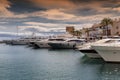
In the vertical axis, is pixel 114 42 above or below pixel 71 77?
above

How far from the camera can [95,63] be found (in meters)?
35.0

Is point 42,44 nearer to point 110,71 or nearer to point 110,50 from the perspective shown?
point 110,50

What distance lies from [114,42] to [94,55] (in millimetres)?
5039

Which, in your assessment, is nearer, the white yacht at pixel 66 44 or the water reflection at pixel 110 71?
the water reflection at pixel 110 71

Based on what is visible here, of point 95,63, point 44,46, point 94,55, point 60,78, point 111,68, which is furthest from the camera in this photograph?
point 44,46

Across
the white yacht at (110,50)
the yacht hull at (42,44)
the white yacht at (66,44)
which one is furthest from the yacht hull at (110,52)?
the yacht hull at (42,44)

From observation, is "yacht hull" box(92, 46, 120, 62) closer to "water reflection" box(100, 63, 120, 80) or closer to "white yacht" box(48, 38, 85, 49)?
"water reflection" box(100, 63, 120, 80)

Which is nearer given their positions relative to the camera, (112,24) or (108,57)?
(108,57)

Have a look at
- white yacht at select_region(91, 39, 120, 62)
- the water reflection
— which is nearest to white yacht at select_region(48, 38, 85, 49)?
white yacht at select_region(91, 39, 120, 62)

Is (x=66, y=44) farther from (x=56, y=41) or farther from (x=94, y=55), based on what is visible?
(x=94, y=55)

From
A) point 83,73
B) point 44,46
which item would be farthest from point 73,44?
point 83,73

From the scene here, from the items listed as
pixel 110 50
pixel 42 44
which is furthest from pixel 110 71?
pixel 42 44

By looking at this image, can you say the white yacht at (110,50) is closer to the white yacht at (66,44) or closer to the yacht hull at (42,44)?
the white yacht at (66,44)

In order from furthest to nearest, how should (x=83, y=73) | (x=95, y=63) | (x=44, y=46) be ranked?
(x=44, y=46), (x=95, y=63), (x=83, y=73)
